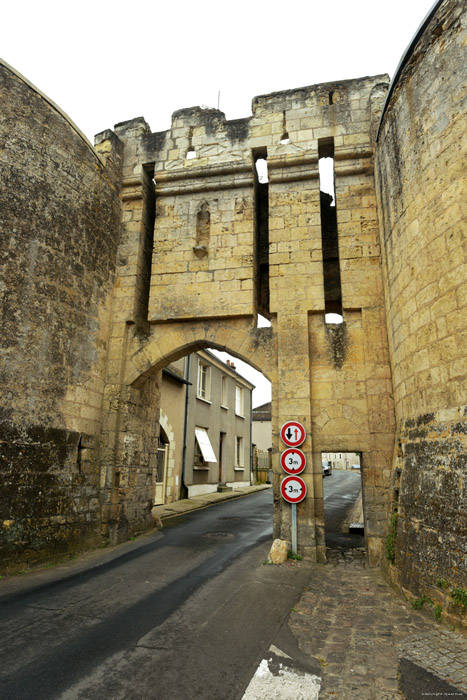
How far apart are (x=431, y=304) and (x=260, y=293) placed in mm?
4243

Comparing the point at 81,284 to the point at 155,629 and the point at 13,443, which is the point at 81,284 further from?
the point at 155,629

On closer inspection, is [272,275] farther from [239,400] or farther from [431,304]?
[239,400]

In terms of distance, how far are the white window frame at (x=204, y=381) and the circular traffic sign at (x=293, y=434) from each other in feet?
32.7

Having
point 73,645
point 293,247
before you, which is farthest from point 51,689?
point 293,247

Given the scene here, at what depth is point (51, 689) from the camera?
8.56ft

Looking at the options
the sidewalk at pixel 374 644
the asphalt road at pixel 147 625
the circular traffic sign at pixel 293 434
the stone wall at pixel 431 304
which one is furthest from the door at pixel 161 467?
the stone wall at pixel 431 304

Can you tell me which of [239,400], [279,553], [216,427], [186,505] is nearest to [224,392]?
[216,427]

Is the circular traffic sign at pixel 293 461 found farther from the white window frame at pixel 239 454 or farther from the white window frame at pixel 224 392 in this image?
the white window frame at pixel 239 454

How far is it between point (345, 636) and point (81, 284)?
5.89 metres

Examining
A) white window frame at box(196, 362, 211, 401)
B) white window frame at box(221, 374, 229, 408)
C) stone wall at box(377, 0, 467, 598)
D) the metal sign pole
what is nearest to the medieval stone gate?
the metal sign pole

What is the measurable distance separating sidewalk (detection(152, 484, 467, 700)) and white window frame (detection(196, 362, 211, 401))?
37.4 feet

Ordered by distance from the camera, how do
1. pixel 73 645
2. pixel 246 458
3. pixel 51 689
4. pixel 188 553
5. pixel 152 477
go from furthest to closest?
pixel 246 458, pixel 152 477, pixel 188 553, pixel 73 645, pixel 51 689

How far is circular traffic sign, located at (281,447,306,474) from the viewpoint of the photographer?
612 cm

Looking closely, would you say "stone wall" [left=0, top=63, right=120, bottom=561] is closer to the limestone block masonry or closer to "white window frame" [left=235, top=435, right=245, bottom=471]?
the limestone block masonry
